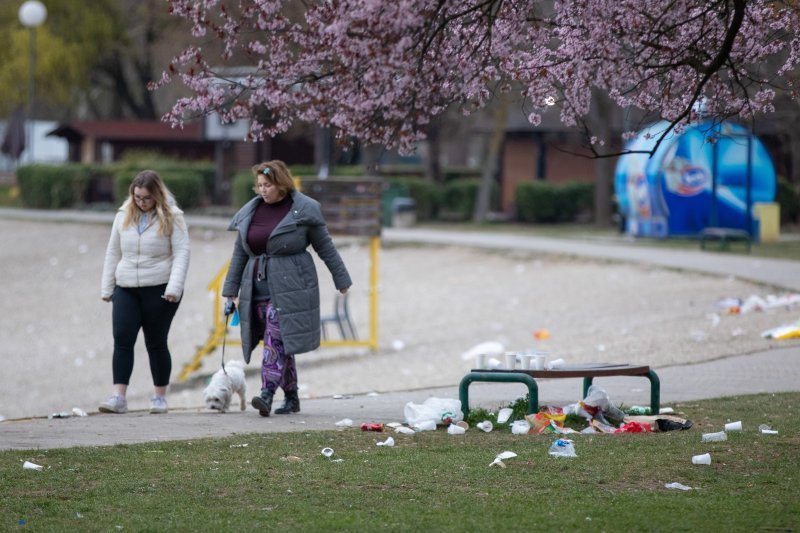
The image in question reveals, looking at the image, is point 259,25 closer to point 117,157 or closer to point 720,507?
point 720,507

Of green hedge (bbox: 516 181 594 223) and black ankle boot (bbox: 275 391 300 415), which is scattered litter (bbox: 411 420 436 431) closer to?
black ankle boot (bbox: 275 391 300 415)

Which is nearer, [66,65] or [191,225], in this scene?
[191,225]

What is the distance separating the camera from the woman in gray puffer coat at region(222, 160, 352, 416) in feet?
30.7

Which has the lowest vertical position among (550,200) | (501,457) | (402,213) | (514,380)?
(501,457)

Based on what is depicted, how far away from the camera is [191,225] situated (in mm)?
33812

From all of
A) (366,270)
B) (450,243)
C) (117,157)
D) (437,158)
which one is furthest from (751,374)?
(117,157)

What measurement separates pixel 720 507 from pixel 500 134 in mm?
31031

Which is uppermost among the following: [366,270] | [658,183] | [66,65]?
[66,65]

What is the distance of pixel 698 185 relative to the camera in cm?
2920

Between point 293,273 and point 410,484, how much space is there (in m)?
2.80

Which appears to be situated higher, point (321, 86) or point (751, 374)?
point (321, 86)

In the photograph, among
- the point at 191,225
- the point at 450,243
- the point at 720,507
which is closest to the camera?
the point at 720,507

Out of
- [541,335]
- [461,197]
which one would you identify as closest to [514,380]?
[541,335]

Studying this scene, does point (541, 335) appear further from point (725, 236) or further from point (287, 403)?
point (725, 236)
